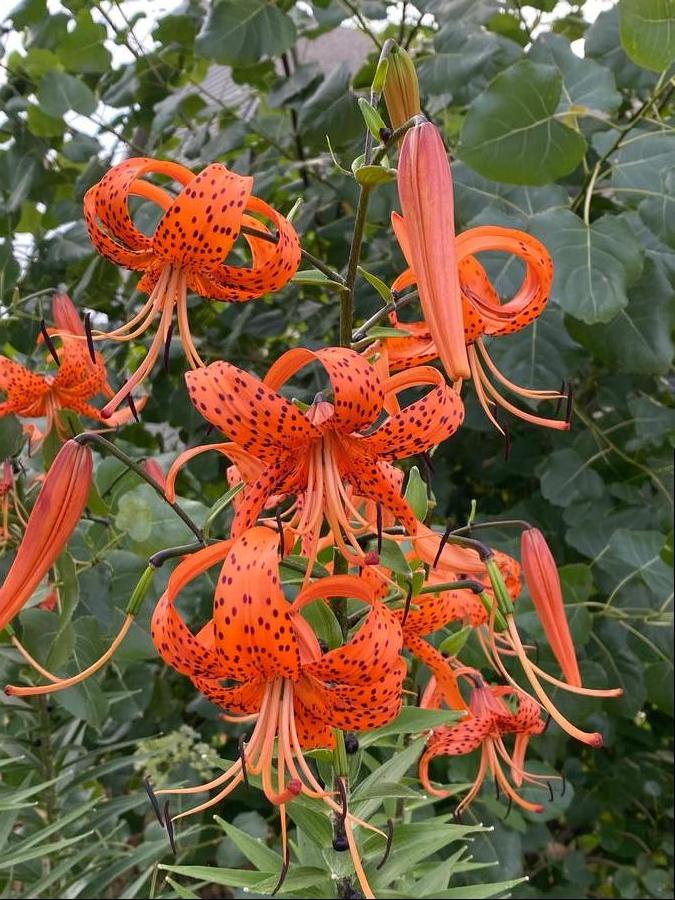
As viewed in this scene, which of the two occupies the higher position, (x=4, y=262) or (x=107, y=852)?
(x=4, y=262)

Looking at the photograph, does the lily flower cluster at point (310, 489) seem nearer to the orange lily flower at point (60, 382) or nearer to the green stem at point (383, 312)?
the green stem at point (383, 312)

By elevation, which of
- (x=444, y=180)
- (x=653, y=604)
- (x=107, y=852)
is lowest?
(x=653, y=604)

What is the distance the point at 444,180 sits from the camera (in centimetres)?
56

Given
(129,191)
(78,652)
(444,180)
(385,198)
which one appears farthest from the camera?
(385,198)

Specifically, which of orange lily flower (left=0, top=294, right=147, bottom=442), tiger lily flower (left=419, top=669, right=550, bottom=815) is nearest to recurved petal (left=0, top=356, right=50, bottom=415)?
orange lily flower (left=0, top=294, right=147, bottom=442)

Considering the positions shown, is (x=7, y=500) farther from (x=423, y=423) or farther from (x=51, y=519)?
(x=423, y=423)

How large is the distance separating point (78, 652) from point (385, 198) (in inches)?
32.5

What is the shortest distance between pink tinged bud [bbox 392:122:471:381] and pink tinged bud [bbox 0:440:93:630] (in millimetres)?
264

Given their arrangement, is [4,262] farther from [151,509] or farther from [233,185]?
[233,185]

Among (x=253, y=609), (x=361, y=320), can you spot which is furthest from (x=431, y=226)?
(x=361, y=320)

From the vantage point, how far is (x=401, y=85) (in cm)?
63

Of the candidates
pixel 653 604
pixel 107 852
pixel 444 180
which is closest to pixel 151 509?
pixel 107 852

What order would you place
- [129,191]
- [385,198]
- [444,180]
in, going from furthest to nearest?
[385,198], [129,191], [444,180]

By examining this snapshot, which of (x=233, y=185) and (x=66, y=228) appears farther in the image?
(x=66, y=228)
